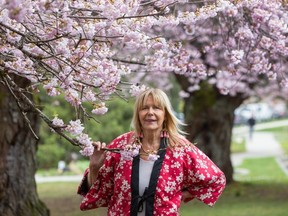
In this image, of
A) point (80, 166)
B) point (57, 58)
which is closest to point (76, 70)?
point (57, 58)

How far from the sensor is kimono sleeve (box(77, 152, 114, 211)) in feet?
17.7

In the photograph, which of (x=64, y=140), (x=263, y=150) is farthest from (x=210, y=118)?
(x=263, y=150)

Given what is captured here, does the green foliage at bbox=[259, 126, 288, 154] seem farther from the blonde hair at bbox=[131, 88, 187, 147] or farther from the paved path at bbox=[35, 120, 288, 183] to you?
the blonde hair at bbox=[131, 88, 187, 147]

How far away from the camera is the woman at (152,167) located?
5.18 metres

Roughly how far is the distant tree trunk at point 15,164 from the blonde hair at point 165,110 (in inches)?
170

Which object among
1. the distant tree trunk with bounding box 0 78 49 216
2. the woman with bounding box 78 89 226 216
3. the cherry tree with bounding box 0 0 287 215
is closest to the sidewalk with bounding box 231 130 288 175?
the distant tree trunk with bounding box 0 78 49 216

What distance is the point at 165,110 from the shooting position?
17.3 ft

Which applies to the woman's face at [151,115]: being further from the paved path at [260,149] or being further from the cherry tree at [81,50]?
the paved path at [260,149]

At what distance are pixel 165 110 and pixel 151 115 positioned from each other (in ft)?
0.38

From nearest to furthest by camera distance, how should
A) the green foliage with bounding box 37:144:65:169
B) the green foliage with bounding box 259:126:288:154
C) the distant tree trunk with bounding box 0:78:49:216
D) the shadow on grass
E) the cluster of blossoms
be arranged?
the cluster of blossoms → the distant tree trunk with bounding box 0:78:49:216 → the shadow on grass → the green foliage with bounding box 37:144:65:169 → the green foliage with bounding box 259:126:288:154

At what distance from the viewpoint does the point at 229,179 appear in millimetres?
17172

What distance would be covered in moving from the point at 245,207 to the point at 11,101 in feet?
16.0

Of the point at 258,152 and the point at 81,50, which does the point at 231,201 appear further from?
the point at 258,152

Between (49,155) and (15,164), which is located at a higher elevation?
(15,164)
